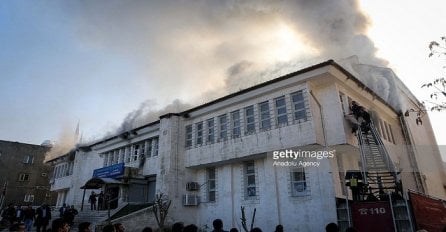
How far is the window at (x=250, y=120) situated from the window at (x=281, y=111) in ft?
5.39

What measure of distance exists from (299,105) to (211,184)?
7994mm

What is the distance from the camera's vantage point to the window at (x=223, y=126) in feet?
64.0

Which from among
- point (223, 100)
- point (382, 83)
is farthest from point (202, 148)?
point (382, 83)

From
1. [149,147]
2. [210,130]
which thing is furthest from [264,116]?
[149,147]

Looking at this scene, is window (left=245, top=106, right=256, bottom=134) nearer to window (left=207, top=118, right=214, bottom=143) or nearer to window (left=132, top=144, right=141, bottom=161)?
window (left=207, top=118, right=214, bottom=143)

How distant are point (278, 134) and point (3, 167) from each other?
41.0 metres

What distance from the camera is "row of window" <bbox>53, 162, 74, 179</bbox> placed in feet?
106

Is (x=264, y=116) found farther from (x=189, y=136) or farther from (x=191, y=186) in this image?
(x=191, y=186)

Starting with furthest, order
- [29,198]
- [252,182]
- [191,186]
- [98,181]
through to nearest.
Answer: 1. [29,198]
2. [98,181]
3. [191,186]
4. [252,182]

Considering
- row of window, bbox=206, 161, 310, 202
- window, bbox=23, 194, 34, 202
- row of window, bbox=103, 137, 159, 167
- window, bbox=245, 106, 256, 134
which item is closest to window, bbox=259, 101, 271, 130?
window, bbox=245, 106, 256, 134

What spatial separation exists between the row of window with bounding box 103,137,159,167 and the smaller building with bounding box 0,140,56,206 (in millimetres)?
21819

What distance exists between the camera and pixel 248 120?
735 inches

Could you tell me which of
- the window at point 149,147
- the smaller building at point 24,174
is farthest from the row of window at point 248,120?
the smaller building at point 24,174

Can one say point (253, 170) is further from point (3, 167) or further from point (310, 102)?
point (3, 167)
